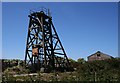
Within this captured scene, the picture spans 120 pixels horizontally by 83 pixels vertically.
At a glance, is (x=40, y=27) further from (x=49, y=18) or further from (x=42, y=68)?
(x=42, y=68)

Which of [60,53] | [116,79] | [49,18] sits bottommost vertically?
[116,79]

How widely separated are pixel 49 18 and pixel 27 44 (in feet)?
16.9

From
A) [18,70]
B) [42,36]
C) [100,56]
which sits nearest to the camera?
[18,70]

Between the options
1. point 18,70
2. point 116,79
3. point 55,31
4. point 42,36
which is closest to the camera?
point 116,79

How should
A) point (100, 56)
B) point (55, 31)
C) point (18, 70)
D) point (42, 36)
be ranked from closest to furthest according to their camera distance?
point (18, 70) < point (42, 36) < point (55, 31) < point (100, 56)

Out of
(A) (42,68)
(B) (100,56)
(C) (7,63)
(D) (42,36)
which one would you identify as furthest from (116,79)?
(B) (100,56)

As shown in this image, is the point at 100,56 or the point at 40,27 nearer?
the point at 40,27

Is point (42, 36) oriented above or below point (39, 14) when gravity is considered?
below

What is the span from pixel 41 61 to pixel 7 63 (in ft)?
23.5

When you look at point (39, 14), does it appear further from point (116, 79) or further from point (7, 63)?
point (116, 79)

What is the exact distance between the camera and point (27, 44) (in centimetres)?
3600

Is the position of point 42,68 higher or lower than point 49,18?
lower

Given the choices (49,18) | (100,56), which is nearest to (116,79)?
(49,18)

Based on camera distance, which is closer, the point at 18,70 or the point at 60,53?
the point at 18,70
